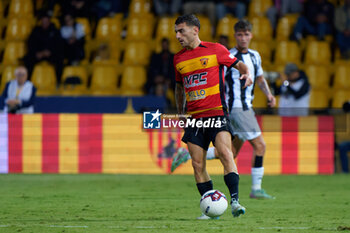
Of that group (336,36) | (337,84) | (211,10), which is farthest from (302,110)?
(211,10)

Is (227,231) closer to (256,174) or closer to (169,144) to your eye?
(256,174)

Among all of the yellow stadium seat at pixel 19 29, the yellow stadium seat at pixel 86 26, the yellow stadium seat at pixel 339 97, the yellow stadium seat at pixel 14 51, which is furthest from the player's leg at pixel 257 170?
the yellow stadium seat at pixel 19 29

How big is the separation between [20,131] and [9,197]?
3.96 m

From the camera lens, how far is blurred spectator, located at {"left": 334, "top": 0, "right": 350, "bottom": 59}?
16109mm

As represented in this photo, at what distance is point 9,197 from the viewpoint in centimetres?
928

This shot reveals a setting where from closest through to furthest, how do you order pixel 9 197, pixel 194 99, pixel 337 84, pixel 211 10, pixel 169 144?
pixel 194 99
pixel 9 197
pixel 169 144
pixel 337 84
pixel 211 10

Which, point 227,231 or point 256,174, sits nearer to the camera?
point 227,231

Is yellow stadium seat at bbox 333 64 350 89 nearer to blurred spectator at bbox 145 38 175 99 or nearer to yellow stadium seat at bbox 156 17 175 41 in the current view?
blurred spectator at bbox 145 38 175 99

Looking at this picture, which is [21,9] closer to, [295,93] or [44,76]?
[44,76]

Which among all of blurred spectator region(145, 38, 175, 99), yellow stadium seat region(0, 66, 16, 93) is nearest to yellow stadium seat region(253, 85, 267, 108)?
blurred spectator region(145, 38, 175, 99)

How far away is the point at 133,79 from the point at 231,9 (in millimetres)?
2945

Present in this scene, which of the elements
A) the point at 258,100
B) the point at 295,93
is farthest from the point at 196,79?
the point at 258,100

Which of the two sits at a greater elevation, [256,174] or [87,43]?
[87,43]

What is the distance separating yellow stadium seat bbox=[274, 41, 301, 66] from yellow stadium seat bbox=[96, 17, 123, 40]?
3844 millimetres
